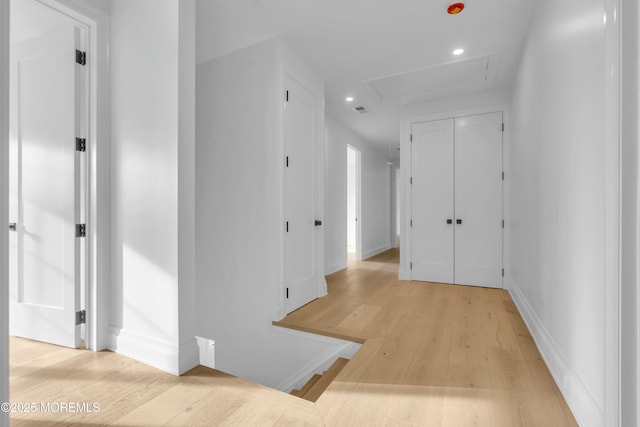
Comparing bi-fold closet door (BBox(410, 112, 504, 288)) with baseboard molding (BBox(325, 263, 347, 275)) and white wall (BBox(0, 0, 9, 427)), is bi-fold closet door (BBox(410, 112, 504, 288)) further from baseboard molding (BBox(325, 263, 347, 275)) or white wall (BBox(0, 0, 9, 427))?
white wall (BBox(0, 0, 9, 427))

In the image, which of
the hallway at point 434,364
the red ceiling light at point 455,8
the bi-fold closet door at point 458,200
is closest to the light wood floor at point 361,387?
the hallway at point 434,364

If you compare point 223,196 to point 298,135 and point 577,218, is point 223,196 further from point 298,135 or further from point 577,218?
point 577,218

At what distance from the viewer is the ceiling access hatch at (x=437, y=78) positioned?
327cm

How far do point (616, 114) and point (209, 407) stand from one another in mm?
2078

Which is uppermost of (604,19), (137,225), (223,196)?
(604,19)

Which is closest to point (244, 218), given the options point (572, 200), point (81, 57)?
point (81, 57)

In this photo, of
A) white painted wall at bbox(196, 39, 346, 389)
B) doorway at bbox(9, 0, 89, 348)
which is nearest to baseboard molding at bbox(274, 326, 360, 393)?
white painted wall at bbox(196, 39, 346, 389)

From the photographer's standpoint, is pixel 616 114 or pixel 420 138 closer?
pixel 616 114

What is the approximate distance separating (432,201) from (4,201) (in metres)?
4.11

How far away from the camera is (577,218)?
4.83ft

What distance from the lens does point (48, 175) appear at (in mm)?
2236

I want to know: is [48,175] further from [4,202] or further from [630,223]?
[630,223]

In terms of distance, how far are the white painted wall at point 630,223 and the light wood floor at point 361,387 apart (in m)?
0.60

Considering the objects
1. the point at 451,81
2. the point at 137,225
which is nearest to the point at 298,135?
the point at 137,225
